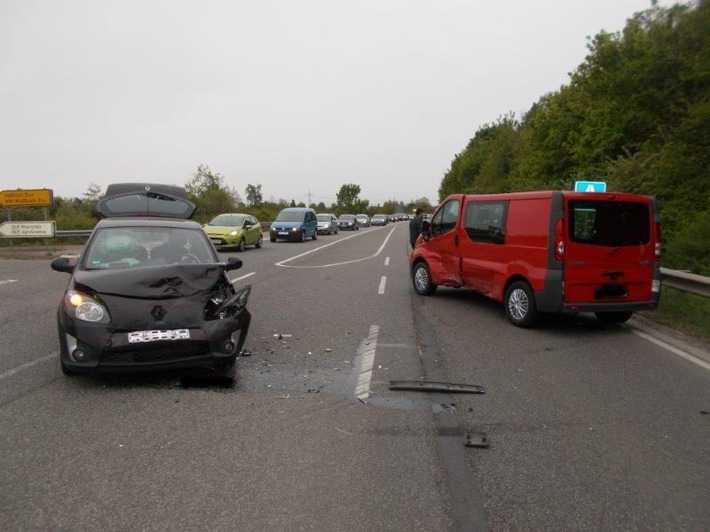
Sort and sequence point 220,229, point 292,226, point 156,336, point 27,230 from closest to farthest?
point 156,336 → point 27,230 → point 220,229 → point 292,226

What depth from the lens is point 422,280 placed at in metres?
11.4

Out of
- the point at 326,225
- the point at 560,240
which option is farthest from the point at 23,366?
the point at 326,225

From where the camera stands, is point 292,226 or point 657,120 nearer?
point 657,120

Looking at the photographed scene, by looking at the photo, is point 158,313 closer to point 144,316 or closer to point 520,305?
point 144,316

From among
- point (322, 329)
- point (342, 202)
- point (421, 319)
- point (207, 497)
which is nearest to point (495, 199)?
point (421, 319)

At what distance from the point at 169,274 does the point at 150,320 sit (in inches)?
20.5

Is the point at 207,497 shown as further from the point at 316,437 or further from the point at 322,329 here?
the point at 322,329

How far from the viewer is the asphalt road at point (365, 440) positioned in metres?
3.19

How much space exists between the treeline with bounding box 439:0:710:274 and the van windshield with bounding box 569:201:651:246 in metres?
5.02

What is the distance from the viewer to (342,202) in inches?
5837

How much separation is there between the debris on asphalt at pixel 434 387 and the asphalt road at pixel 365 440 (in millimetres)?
129

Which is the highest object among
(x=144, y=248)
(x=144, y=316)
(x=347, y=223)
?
(x=144, y=248)

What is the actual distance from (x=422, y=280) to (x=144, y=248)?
6.12 metres

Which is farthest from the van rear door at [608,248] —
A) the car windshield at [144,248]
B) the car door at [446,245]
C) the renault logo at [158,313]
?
the renault logo at [158,313]
